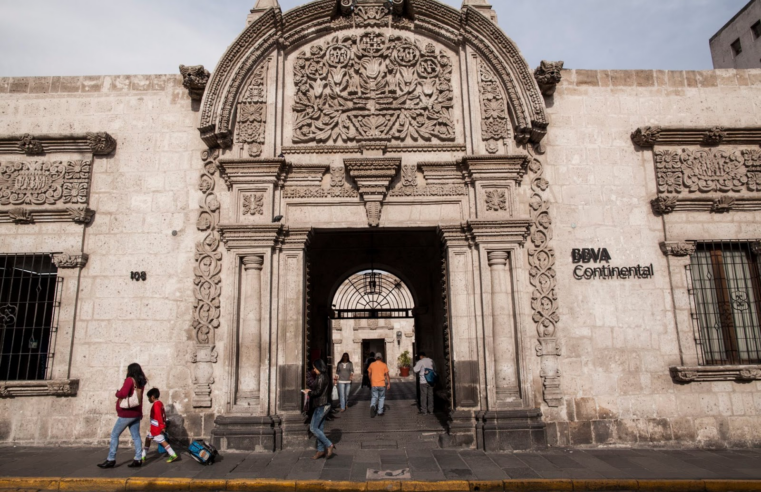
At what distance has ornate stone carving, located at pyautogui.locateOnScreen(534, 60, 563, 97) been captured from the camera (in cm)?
812

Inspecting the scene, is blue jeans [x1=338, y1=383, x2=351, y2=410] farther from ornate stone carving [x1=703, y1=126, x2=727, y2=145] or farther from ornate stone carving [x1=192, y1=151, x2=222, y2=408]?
ornate stone carving [x1=703, y1=126, x2=727, y2=145]

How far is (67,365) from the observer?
7.49 metres

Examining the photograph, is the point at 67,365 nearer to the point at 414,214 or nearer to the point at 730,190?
the point at 414,214

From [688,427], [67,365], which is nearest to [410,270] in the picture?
[688,427]

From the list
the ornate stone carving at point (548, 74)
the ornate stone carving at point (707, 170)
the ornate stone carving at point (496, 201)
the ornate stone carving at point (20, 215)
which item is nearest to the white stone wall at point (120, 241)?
the ornate stone carving at point (20, 215)

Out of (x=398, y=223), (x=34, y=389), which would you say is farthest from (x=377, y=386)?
(x=34, y=389)

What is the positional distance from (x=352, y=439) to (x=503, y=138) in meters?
5.33

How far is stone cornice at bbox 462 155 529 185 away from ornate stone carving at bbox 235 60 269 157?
331cm

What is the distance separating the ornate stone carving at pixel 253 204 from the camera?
7.81 m

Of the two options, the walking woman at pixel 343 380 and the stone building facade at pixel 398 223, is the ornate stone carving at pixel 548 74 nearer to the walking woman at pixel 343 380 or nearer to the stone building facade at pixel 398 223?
the stone building facade at pixel 398 223

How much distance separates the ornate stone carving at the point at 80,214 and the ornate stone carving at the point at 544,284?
695 centimetres

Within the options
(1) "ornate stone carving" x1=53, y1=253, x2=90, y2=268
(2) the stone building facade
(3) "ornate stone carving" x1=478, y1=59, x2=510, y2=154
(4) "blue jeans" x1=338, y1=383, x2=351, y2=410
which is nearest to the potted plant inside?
(4) "blue jeans" x1=338, y1=383, x2=351, y2=410

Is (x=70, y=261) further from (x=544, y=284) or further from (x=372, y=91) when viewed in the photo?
(x=544, y=284)

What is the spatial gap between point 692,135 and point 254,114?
7154 millimetres
